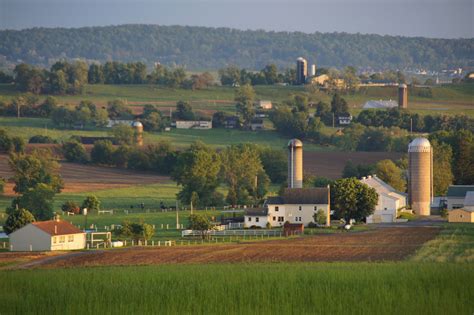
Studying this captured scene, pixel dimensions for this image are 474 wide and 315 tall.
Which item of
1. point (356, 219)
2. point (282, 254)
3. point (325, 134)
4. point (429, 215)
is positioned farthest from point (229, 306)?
point (325, 134)

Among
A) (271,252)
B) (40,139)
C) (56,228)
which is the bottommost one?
(271,252)

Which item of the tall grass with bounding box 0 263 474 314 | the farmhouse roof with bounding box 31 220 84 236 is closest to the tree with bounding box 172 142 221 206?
the farmhouse roof with bounding box 31 220 84 236

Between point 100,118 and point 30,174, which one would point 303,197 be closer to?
point 30,174

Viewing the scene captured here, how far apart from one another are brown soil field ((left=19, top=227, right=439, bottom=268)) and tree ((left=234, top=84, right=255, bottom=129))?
93491 millimetres

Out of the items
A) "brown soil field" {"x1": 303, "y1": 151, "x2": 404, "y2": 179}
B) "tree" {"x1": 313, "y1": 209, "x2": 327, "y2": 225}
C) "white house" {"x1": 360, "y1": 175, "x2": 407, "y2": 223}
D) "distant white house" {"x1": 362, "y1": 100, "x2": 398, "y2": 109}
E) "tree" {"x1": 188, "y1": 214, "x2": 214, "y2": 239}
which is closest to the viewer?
"tree" {"x1": 188, "y1": 214, "x2": 214, "y2": 239}

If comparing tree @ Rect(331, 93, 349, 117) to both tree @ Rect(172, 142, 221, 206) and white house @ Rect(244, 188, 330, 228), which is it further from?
white house @ Rect(244, 188, 330, 228)

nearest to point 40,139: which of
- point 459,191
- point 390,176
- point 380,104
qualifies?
point 390,176

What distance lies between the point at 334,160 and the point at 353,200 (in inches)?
1789

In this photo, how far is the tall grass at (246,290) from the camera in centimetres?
3878

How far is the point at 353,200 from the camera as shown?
83312 mm

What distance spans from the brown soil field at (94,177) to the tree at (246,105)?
43.3 meters

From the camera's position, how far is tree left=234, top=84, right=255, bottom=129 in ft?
544

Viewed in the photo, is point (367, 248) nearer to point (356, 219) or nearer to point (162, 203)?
point (356, 219)

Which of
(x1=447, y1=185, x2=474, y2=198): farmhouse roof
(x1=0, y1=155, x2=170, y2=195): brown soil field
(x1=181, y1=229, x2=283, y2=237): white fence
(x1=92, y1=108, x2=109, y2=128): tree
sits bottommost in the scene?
(x1=181, y1=229, x2=283, y2=237): white fence
